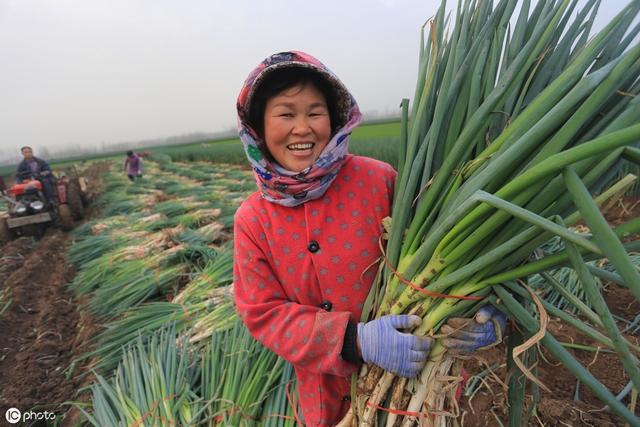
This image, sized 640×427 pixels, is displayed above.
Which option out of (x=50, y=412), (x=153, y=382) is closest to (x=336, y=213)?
(x=153, y=382)

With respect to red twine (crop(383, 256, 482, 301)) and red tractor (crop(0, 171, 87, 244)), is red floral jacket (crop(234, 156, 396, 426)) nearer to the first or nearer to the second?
red twine (crop(383, 256, 482, 301))

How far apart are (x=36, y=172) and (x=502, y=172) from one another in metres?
8.14

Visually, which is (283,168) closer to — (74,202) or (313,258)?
(313,258)

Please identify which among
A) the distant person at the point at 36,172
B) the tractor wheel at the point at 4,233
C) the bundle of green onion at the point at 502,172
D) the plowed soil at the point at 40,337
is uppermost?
the bundle of green onion at the point at 502,172

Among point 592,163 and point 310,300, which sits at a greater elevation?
point 592,163

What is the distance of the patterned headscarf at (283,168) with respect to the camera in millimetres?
1000

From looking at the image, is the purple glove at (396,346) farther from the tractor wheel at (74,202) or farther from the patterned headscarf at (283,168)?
the tractor wheel at (74,202)

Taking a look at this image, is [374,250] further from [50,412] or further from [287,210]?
[50,412]

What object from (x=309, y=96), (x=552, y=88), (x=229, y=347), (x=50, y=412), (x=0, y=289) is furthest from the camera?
(x=0, y=289)

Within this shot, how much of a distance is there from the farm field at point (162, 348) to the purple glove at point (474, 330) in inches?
2.1

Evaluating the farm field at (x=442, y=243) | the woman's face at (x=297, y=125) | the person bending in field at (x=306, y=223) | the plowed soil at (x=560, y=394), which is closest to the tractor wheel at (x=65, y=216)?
the farm field at (x=442, y=243)

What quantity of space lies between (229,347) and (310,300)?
0.89m

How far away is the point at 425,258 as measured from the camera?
0.80 meters

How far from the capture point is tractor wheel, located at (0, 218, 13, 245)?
543 centimetres
